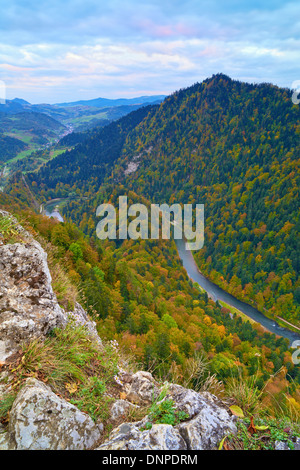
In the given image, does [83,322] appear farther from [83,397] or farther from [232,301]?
[232,301]

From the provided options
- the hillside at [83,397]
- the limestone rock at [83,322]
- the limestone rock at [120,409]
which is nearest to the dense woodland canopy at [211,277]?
the hillside at [83,397]

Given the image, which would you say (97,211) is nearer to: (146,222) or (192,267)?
(146,222)

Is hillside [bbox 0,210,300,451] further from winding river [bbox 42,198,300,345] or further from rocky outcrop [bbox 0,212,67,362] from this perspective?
winding river [bbox 42,198,300,345]

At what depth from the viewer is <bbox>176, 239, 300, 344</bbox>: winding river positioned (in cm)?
9738

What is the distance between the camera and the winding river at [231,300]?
97.4m

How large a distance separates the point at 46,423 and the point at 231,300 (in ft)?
397

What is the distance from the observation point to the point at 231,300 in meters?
115

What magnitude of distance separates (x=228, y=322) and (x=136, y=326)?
195ft

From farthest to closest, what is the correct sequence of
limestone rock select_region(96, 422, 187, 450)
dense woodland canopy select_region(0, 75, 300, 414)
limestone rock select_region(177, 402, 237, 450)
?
dense woodland canopy select_region(0, 75, 300, 414) < limestone rock select_region(177, 402, 237, 450) < limestone rock select_region(96, 422, 187, 450)

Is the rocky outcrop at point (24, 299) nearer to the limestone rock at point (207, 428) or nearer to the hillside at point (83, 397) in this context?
the hillside at point (83, 397)

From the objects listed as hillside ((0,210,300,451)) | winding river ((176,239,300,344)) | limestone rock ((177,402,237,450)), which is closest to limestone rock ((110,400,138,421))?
hillside ((0,210,300,451))

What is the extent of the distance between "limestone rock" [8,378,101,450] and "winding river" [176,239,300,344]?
10793cm

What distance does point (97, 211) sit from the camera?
172000 millimetres
